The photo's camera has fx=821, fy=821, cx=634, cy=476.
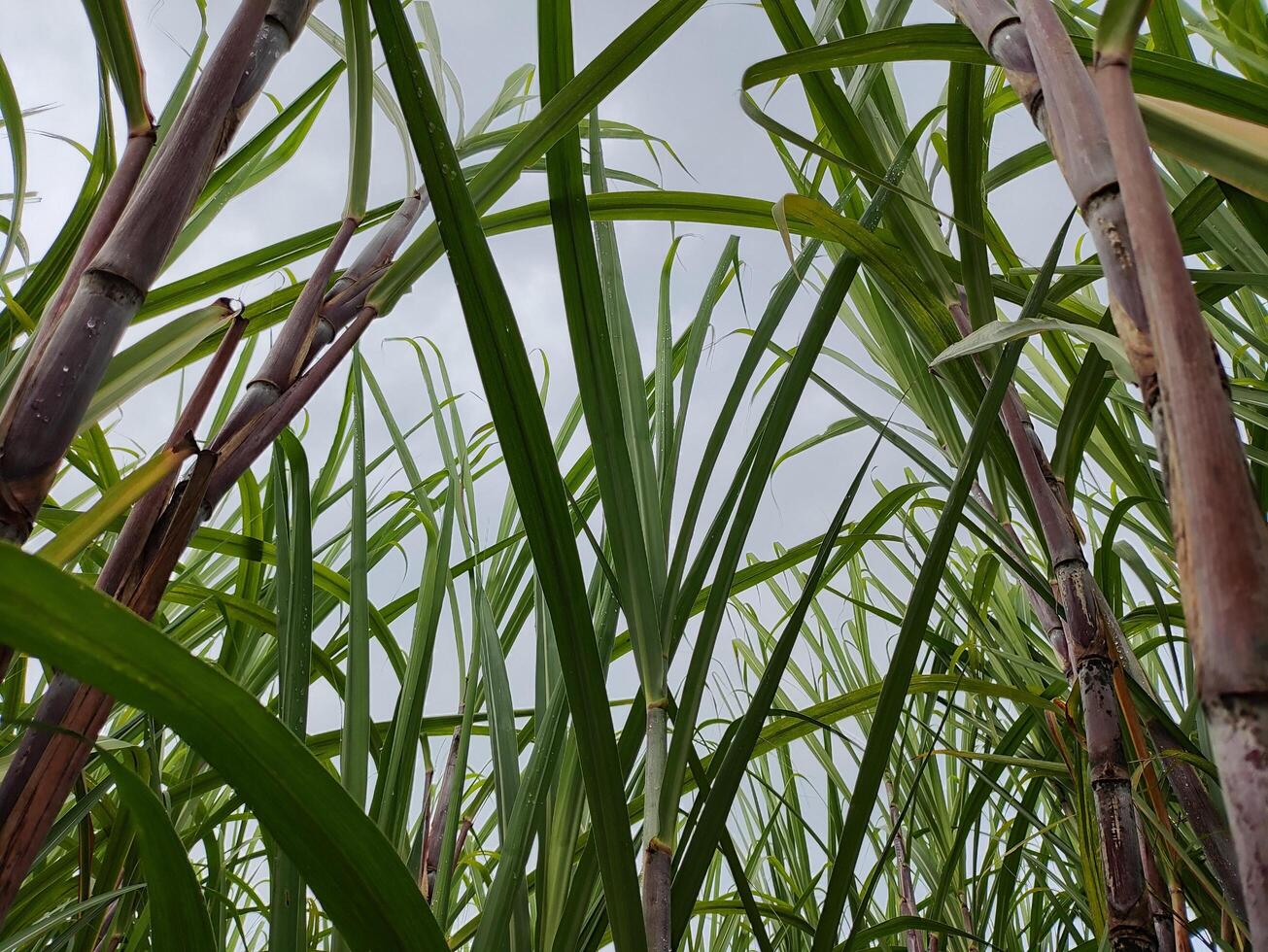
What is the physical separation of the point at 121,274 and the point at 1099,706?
17.7 inches

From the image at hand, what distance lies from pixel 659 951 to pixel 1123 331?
0.30 m

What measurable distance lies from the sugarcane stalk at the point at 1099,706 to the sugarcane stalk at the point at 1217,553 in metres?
0.29

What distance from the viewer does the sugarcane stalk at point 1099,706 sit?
1.15ft

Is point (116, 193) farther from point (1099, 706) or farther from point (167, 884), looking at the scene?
point (1099, 706)

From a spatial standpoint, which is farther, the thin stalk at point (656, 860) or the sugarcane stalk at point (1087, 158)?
the thin stalk at point (656, 860)

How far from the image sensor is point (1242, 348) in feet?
2.80

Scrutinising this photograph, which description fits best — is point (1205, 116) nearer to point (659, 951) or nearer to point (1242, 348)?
point (659, 951)

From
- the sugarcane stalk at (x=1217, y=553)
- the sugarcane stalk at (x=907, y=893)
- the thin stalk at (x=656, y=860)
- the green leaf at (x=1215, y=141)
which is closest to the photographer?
the sugarcane stalk at (x=1217, y=553)


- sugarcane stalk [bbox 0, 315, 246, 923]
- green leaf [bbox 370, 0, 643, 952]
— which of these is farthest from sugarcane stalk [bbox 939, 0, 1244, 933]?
sugarcane stalk [bbox 0, 315, 246, 923]

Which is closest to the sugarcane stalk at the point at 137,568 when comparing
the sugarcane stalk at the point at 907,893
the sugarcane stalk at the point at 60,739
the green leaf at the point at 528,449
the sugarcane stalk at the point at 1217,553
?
the sugarcane stalk at the point at 60,739

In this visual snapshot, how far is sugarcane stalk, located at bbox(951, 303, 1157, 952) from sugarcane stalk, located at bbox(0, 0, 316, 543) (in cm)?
43

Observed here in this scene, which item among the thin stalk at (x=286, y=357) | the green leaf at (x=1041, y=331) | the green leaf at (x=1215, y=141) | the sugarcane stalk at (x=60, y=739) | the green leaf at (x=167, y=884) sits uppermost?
the thin stalk at (x=286, y=357)

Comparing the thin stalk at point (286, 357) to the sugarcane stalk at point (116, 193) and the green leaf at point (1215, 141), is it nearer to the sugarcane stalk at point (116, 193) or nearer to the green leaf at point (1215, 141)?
the sugarcane stalk at point (116, 193)

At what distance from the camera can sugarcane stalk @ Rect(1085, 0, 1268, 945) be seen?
12 cm
